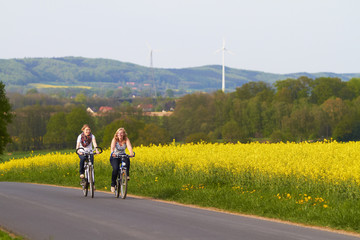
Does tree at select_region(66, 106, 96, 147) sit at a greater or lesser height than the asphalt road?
lesser

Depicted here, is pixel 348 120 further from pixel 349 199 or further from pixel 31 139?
pixel 349 199

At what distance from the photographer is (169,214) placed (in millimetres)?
12961

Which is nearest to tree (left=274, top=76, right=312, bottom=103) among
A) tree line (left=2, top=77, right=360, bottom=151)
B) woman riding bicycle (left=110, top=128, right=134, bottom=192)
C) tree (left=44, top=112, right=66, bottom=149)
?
tree line (left=2, top=77, right=360, bottom=151)

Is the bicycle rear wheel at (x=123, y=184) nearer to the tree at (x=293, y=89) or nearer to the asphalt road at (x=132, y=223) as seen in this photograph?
the asphalt road at (x=132, y=223)

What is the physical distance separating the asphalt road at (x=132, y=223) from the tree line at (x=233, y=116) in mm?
103462

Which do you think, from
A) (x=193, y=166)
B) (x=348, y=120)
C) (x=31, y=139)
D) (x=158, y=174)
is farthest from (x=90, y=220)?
(x=31, y=139)

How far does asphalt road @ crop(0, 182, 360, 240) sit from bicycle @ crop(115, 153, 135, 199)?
0.66 meters

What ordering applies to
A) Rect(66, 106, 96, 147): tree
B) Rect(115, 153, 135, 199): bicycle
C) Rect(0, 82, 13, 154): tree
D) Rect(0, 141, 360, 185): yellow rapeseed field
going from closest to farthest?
Rect(0, 141, 360, 185): yellow rapeseed field < Rect(115, 153, 135, 199): bicycle < Rect(0, 82, 13, 154): tree < Rect(66, 106, 96, 147): tree

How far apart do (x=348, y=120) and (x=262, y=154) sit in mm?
99959

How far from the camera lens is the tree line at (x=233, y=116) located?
12412 cm

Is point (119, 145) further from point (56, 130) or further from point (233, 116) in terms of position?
point (233, 116)

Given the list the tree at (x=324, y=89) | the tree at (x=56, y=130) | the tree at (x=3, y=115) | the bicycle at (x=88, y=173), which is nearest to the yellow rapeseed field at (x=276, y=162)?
the bicycle at (x=88, y=173)

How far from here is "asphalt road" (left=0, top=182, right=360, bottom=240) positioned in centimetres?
1027

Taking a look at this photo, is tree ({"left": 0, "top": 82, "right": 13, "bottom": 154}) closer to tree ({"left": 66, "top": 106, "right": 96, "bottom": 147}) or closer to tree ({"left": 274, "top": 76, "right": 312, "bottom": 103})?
tree ({"left": 66, "top": 106, "right": 96, "bottom": 147})
